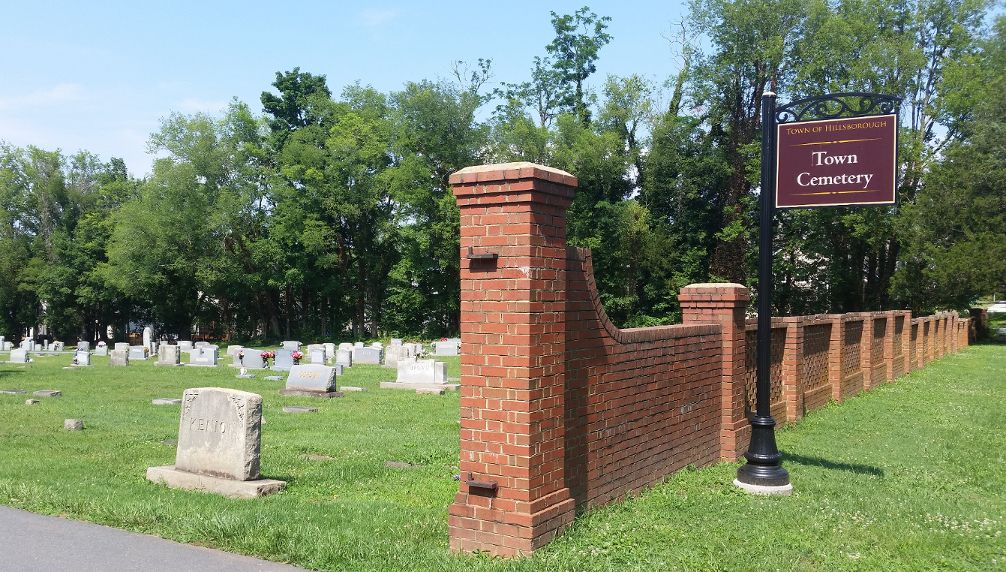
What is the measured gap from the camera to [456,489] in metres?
7.61

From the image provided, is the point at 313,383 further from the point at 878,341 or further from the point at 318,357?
the point at 878,341

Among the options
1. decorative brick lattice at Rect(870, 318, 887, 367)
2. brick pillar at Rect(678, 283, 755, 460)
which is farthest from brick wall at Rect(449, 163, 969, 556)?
decorative brick lattice at Rect(870, 318, 887, 367)

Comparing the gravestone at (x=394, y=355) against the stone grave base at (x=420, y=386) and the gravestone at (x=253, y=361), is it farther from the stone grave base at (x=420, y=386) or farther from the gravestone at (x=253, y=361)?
the stone grave base at (x=420, y=386)

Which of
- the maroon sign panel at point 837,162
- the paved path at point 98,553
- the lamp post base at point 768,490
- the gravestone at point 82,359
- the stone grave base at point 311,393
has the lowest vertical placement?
the gravestone at point 82,359

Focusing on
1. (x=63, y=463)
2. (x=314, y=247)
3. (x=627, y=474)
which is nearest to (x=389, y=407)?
(x=63, y=463)

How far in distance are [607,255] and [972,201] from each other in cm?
1973

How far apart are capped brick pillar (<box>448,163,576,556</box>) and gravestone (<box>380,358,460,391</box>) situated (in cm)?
1285

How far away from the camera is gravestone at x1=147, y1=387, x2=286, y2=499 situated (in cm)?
743

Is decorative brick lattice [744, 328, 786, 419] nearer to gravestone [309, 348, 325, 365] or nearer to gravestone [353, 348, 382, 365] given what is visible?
gravestone [309, 348, 325, 365]

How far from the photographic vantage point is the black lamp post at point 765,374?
7.64m

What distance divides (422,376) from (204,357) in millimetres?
11712

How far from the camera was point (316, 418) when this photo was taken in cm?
1308

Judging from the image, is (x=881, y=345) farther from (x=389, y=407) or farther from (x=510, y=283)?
(x=510, y=283)

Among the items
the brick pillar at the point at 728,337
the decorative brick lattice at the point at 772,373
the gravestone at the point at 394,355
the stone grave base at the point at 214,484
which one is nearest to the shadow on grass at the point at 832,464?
the brick pillar at the point at 728,337
